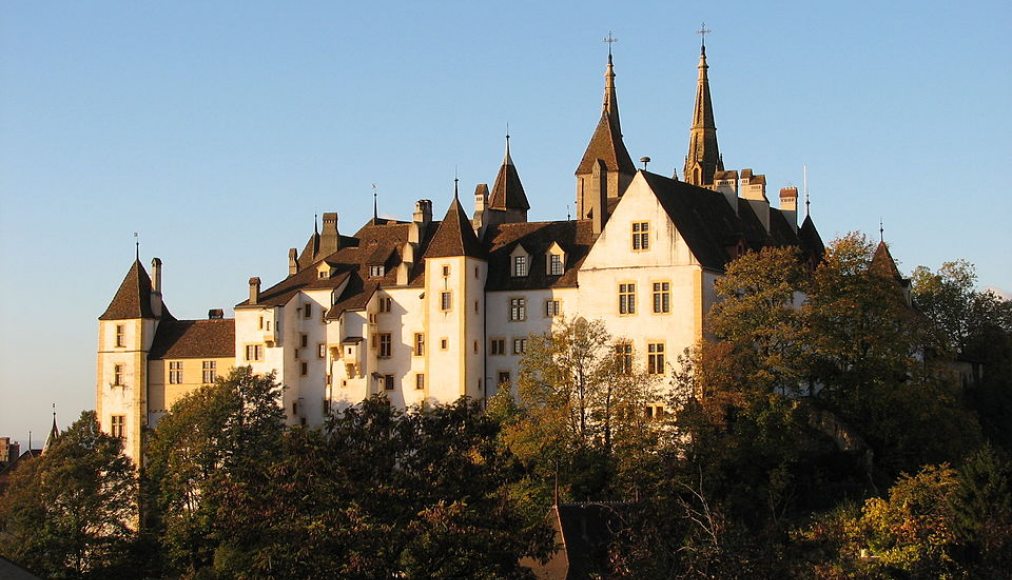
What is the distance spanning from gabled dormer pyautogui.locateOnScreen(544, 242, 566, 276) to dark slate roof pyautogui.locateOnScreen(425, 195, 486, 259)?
3.27m

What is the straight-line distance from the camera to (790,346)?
71000mm

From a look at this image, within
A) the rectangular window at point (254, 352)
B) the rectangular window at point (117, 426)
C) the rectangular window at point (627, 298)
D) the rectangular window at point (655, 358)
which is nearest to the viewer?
the rectangular window at point (655, 358)

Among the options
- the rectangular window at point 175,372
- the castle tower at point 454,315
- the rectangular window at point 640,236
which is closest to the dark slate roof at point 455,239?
the castle tower at point 454,315

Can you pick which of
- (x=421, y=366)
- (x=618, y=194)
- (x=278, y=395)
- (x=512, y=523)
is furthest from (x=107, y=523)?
(x=512, y=523)

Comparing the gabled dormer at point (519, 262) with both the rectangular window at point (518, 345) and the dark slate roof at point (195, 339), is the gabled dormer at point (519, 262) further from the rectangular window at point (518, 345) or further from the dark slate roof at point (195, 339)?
the dark slate roof at point (195, 339)

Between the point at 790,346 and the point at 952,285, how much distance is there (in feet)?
92.7

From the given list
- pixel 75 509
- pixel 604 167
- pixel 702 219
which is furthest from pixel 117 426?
pixel 702 219

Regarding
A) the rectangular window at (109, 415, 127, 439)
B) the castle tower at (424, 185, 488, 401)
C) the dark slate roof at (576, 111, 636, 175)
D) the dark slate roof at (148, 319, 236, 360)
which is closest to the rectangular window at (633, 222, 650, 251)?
the castle tower at (424, 185, 488, 401)

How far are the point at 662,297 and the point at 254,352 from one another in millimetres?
21537

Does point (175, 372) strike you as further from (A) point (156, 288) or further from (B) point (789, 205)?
(B) point (789, 205)

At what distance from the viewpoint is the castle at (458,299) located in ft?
245

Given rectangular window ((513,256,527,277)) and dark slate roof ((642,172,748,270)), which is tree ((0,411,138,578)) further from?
dark slate roof ((642,172,748,270))

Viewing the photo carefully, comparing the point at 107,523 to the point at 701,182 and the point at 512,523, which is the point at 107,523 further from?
the point at 701,182

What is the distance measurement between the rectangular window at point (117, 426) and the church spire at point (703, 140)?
37631 mm
